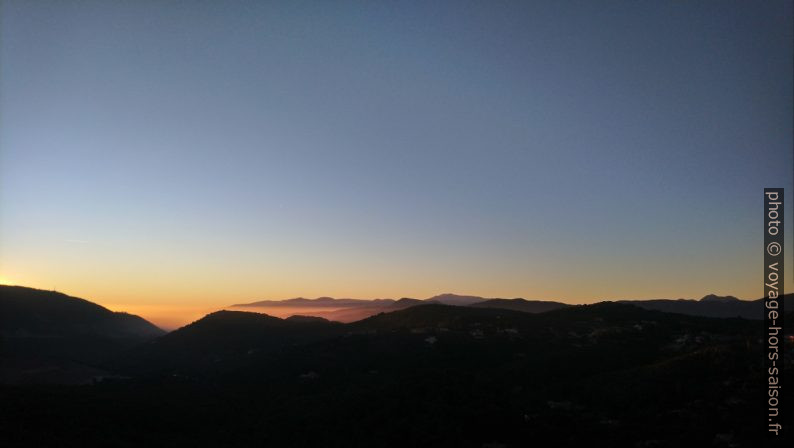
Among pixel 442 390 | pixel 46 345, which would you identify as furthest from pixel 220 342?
pixel 442 390

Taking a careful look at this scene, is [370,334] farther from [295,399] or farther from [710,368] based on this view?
[710,368]

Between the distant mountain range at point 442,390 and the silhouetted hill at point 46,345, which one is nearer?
the distant mountain range at point 442,390

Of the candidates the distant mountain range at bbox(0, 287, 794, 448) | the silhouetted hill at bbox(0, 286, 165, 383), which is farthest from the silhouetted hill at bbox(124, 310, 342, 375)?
the silhouetted hill at bbox(0, 286, 165, 383)

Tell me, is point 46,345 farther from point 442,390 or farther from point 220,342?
point 442,390

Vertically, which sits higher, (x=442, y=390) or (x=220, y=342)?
(x=442, y=390)

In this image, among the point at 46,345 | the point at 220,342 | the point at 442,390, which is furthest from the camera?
the point at 46,345

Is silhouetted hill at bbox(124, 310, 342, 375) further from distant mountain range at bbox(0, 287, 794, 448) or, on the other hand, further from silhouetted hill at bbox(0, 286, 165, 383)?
silhouetted hill at bbox(0, 286, 165, 383)

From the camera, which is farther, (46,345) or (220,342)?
(46,345)

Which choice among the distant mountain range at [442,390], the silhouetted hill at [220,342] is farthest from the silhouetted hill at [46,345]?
the silhouetted hill at [220,342]

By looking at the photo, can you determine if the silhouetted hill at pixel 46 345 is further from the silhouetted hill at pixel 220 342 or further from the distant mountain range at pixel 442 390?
the silhouetted hill at pixel 220 342

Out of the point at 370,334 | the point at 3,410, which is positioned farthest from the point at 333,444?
the point at 370,334

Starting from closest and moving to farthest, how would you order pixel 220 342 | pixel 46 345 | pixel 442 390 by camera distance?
pixel 442 390, pixel 220 342, pixel 46 345

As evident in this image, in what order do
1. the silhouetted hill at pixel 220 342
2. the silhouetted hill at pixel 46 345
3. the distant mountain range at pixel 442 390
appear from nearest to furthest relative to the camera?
1. the distant mountain range at pixel 442 390
2. the silhouetted hill at pixel 46 345
3. the silhouetted hill at pixel 220 342
